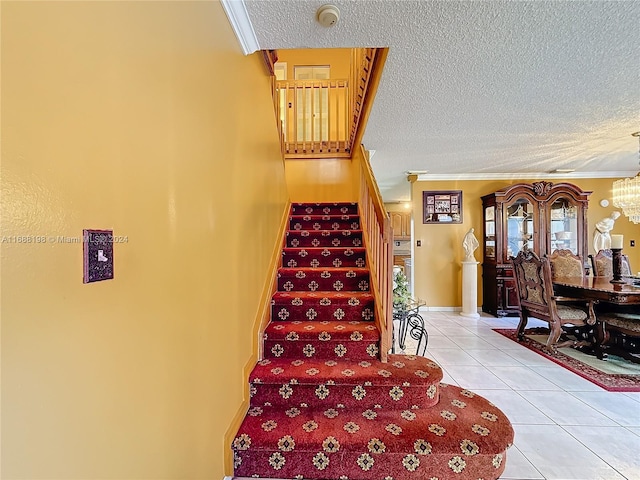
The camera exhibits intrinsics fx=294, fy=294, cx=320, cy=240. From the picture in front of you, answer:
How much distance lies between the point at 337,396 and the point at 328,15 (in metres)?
2.19

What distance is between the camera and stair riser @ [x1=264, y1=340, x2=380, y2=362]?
208 centimetres

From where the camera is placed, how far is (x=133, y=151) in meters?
0.80

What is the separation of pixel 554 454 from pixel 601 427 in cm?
57

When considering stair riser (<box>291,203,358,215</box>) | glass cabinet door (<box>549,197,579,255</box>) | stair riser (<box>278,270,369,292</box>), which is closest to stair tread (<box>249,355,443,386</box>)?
stair riser (<box>278,270,369,292</box>)

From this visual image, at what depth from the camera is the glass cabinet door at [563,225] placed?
201 inches

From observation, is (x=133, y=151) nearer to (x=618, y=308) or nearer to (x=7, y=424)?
(x=7, y=424)

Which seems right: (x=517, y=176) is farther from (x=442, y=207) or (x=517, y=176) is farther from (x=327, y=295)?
(x=327, y=295)

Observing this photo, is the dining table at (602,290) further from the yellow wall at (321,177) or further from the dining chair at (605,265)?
the yellow wall at (321,177)

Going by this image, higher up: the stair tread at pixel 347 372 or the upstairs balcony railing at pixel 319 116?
the upstairs balcony railing at pixel 319 116

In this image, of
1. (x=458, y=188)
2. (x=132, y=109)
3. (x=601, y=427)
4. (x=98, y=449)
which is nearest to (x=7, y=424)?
(x=98, y=449)

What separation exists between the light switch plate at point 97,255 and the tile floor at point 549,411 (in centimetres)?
212

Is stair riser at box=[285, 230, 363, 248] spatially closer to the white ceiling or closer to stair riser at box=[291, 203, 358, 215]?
stair riser at box=[291, 203, 358, 215]

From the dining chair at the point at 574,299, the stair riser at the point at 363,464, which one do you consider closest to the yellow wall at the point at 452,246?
the dining chair at the point at 574,299

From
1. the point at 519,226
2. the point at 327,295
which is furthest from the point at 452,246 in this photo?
the point at 327,295
